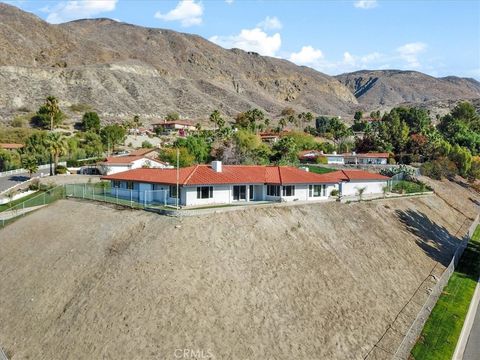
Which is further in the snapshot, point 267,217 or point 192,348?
point 267,217

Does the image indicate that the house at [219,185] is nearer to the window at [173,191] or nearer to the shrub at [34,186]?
the window at [173,191]

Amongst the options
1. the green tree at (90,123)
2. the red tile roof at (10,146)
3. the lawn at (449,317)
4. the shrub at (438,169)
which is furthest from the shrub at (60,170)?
the lawn at (449,317)

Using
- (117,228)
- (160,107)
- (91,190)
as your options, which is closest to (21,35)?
(160,107)

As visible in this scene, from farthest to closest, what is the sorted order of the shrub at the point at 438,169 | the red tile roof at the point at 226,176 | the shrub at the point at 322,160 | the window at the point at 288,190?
the shrub at the point at 322,160
the shrub at the point at 438,169
the window at the point at 288,190
the red tile roof at the point at 226,176

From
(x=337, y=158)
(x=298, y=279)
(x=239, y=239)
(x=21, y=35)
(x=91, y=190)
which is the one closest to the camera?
(x=298, y=279)

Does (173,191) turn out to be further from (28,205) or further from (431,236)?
(431,236)

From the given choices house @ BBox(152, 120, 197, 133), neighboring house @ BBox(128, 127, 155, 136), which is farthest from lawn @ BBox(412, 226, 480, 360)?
house @ BBox(152, 120, 197, 133)

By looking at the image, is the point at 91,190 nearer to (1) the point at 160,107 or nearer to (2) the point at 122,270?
(2) the point at 122,270

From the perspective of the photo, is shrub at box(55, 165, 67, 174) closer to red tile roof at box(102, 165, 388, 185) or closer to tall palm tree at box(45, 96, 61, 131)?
red tile roof at box(102, 165, 388, 185)

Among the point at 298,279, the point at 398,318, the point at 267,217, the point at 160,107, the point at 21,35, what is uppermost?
the point at 21,35
